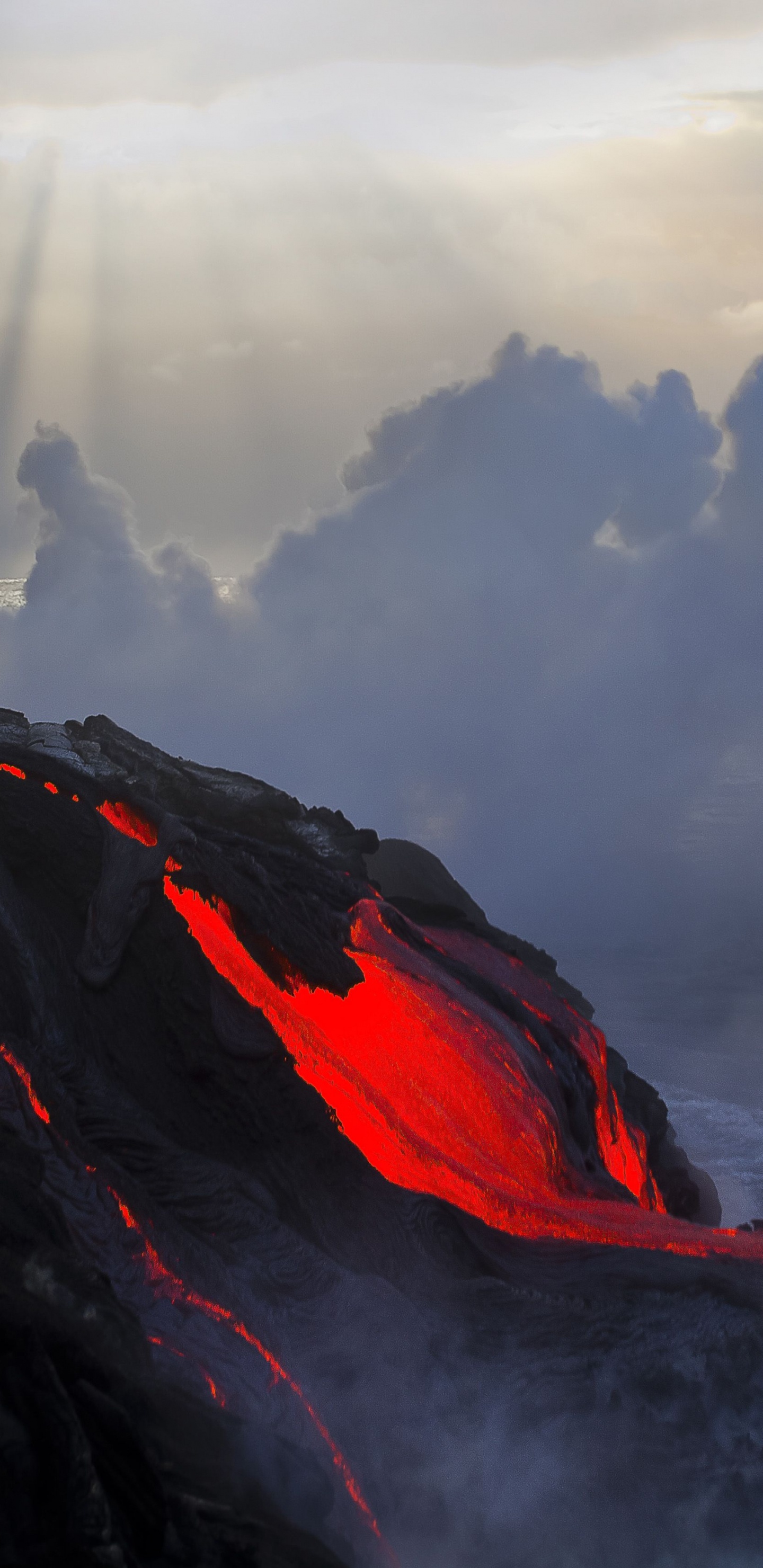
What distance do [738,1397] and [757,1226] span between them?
8.15 metres

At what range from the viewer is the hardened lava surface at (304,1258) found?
253 inches

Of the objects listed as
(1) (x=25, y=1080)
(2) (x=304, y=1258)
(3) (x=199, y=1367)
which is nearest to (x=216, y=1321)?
(3) (x=199, y=1367)

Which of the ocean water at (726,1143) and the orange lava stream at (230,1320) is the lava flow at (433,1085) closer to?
the orange lava stream at (230,1320)

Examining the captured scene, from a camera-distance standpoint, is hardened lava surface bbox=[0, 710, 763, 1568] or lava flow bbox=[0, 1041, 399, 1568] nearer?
hardened lava surface bbox=[0, 710, 763, 1568]

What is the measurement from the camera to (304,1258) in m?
9.32

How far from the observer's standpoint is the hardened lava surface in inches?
253

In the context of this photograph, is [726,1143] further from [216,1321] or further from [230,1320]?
[216,1321]

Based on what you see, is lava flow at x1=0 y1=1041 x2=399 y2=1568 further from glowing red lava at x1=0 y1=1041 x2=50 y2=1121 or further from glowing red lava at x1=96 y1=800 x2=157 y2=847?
glowing red lava at x1=96 y1=800 x2=157 y2=847

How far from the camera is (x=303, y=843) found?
16703 millimetres

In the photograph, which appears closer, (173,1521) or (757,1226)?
(173,1521)

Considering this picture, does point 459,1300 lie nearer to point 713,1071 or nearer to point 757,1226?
point 757,1226

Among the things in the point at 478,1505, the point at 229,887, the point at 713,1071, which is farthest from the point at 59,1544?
the point at 713,1071

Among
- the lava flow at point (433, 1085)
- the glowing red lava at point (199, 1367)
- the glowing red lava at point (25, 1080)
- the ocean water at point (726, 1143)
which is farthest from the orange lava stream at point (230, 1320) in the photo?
the ocean water at point (726, 1143)

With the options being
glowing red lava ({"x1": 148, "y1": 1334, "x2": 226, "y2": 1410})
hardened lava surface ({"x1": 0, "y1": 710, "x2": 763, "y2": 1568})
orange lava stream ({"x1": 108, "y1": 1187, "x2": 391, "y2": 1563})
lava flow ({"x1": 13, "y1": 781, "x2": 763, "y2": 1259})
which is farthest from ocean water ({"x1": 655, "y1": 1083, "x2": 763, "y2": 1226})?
glowing red lava ({"x1": 148, "y1": 1334, "x2": 226, "y2": 1410})
